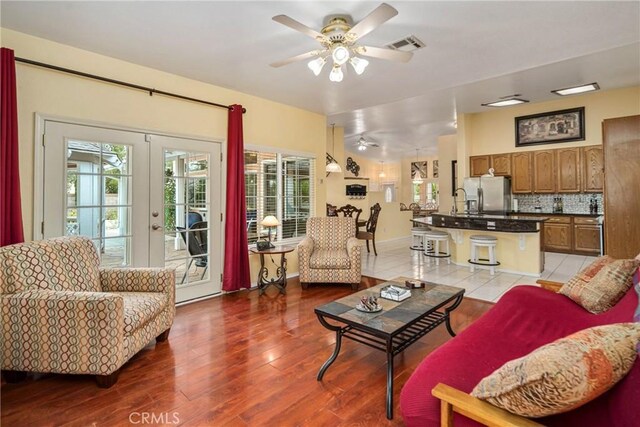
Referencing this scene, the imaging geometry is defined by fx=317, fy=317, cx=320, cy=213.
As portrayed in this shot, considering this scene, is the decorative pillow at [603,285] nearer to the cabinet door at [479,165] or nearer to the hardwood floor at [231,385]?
the hardwood floor at [231,385]

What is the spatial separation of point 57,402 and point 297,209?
3.71 m

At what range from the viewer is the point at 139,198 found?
11.3 ft

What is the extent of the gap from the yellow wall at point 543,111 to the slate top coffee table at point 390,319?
538 centimetres

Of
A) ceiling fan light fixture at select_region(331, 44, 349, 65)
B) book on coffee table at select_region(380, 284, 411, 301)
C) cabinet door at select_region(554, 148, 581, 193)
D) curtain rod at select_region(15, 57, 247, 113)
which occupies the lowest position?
book on coffee table at select_region(380, 284, 411, 301)

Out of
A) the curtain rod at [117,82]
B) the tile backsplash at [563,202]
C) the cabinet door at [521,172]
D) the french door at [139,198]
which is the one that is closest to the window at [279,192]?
the french door at [139,198]

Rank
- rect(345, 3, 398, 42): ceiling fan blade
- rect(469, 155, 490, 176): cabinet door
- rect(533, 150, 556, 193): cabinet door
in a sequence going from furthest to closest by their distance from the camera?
rect(469, 155, 490, 176): cabinet door < rect(533, 150, 556, 193): cabinet door < rect(345, 3, 398, 42): ceiling fan blade

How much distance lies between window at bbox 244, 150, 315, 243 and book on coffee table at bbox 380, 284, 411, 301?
256 cm

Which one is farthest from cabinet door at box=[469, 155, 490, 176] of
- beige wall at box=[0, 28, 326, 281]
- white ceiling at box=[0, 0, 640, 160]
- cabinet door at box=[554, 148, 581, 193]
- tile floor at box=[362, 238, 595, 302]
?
beige wall at box=[0, 28, 326, 281]

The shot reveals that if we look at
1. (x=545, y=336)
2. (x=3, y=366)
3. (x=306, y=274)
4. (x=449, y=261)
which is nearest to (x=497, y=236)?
(x=449, y=261)

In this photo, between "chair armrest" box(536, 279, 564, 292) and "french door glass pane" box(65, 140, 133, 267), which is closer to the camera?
"chair armrest" box(536, 279, 564, 292)

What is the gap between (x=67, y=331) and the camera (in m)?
2.05

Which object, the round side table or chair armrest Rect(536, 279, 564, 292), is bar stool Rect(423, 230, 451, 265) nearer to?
the round side table

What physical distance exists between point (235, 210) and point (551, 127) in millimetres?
6315

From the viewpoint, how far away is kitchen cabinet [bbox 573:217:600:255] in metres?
5.89
